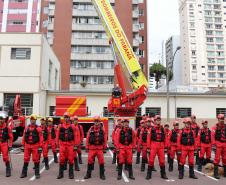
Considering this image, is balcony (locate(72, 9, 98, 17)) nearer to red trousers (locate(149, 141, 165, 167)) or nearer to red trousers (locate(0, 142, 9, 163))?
red trousers (locate(0, 142, 9, 163))

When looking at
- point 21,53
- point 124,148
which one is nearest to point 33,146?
point 124,148

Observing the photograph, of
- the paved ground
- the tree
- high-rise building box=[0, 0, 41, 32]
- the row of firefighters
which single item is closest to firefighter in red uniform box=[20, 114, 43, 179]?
the row of firefighters

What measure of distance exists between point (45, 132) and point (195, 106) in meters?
20.0

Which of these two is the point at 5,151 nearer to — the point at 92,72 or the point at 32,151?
the point at 32,151

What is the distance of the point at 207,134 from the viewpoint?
10477 mm

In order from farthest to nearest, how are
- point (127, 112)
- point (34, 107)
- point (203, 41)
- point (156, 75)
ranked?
point (203, 41) < point (156, 75) < point (34, 107) < point (127, 112)

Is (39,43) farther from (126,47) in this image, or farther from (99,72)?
(99,72)

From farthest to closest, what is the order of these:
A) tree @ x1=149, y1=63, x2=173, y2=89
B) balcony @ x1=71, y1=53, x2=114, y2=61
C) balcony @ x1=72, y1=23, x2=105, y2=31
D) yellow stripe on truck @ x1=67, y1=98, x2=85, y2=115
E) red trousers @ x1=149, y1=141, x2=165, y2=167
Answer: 1. tree @ x1=149, y1=63, x2=173, y2=89
2. balcony @ x1=72, y1=23, x2=105, y2=31
3. balcony @ x1=71, y1=53, x2=114, y2=61
4. yellow stripe on truck @ x1=67, y1=98, x2=85, y2=115
5. red trousers @ x1=149, y1=141, x2=165, y2=167

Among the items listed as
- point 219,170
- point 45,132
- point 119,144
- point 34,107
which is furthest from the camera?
point 34,107

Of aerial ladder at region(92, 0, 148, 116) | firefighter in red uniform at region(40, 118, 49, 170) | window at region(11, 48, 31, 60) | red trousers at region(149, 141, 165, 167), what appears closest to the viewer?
red trousers at region(149, 141, 165, 167)

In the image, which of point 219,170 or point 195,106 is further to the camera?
point 195,106

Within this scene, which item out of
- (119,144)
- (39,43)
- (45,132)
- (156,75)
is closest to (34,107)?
(39,43)

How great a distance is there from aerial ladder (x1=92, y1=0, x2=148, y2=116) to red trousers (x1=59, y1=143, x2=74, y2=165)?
7030 mm

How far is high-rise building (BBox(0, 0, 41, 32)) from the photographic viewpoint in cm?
6319
